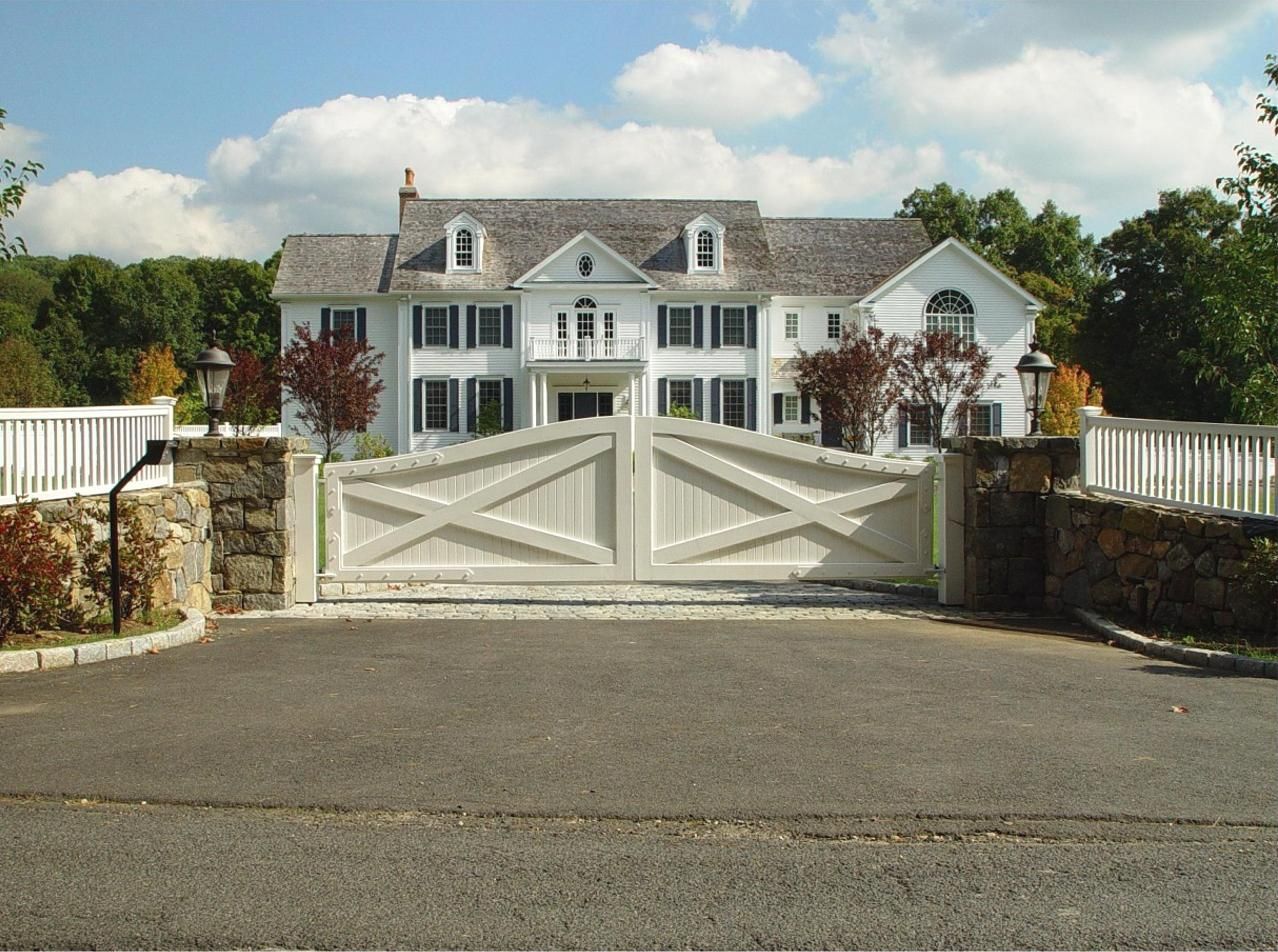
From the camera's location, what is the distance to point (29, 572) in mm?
8148

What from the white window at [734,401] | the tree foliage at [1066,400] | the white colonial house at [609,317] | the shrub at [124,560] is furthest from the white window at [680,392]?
the shrub at [124,560]

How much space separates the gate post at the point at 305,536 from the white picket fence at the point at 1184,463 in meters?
6.92

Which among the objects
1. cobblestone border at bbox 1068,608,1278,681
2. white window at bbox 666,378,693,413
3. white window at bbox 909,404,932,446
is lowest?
cobblestone border at bbox 1068,608,1278,681

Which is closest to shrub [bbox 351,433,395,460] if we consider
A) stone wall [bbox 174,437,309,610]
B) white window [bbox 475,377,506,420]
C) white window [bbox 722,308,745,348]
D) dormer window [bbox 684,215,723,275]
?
white window [bbox 475,377,506,420]

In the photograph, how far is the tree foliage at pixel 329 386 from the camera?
39000 mm

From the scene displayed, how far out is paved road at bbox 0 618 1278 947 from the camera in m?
3.82

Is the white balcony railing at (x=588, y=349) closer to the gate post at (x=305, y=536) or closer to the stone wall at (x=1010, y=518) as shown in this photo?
the gate post at (x=305, y=536)

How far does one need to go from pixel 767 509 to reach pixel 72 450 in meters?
5.91

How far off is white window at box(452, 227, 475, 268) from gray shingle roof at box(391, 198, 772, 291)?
545mm

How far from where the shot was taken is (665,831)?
4.68 m

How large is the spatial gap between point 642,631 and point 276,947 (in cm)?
646

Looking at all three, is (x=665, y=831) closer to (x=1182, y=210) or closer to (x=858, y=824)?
(x=858, y=824)

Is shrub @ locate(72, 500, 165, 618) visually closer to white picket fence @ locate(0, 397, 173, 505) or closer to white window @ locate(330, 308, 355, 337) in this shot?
white picket fence @ locate(0, 397, 173, 505)

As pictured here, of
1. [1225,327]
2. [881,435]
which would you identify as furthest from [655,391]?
[1225,327]
